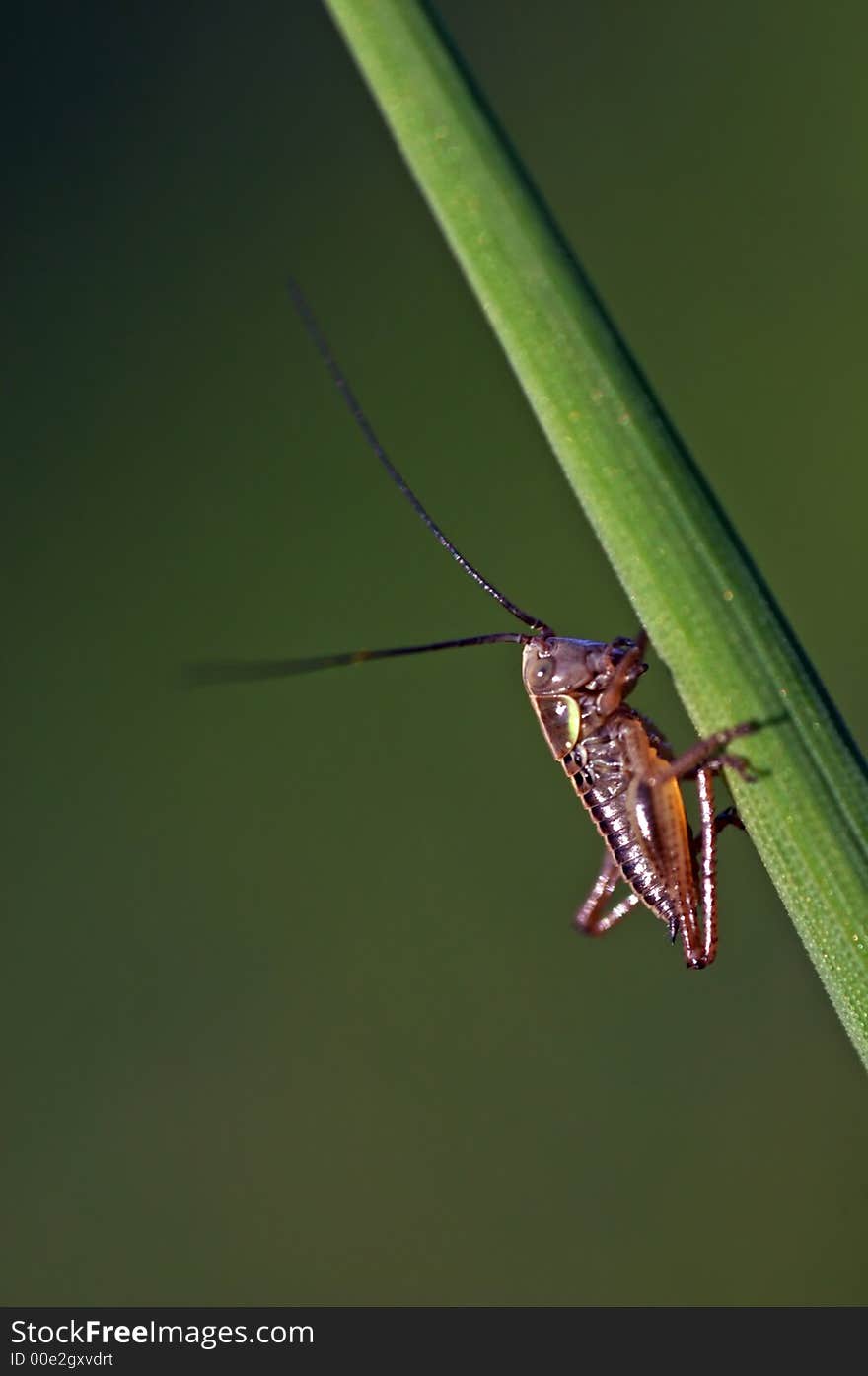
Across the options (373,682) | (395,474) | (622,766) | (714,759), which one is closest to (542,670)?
(622,766)

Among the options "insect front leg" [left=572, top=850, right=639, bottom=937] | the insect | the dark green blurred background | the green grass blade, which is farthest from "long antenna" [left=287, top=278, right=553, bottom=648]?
the dark green blurred background

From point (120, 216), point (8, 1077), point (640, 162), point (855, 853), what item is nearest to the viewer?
point (855, 853)

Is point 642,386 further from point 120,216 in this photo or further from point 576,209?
point 120,216

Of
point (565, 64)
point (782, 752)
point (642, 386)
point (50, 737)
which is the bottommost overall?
point (782, 752)

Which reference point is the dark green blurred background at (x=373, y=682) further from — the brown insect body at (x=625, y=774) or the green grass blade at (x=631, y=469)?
the green grass blade at (x=631, y=469)

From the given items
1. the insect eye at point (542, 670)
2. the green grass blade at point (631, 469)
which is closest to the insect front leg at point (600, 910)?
the insect eye at point (542, 670)

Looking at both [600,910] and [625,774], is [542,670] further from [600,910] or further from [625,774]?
[600,910]

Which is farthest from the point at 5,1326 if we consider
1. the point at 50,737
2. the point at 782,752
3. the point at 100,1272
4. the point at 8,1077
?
the point at 782,752
